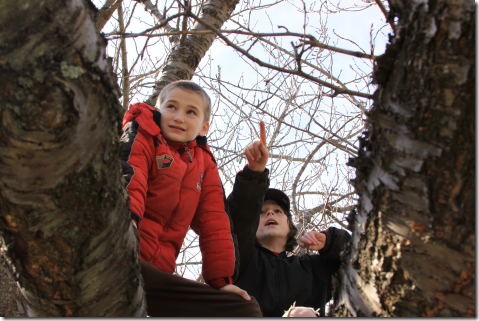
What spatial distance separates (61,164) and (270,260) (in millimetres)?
2232

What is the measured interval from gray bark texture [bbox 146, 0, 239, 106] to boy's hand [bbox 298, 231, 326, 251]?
5.11 ft

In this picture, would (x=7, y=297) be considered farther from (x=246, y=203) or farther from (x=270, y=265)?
(x=270, y=265)

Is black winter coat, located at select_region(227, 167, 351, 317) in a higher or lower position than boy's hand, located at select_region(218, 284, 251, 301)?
higher

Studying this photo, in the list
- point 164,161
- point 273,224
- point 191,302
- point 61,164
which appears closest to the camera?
point 61,164

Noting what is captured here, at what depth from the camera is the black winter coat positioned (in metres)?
2.31

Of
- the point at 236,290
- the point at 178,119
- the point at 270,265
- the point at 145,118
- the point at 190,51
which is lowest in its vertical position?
the point at 236,290

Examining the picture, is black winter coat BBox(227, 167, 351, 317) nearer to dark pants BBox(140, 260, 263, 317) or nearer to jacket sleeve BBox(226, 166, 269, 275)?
jacket sleeve BBox(226, 166, 269, 275)

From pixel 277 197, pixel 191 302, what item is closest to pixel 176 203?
pixel 191 302

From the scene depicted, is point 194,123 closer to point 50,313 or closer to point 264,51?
point 50,313

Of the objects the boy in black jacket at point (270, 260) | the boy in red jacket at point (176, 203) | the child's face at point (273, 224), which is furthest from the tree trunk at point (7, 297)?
the child's face at point (273, 224)

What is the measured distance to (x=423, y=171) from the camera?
77 cm

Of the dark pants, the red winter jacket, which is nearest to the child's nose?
the red winter jacket

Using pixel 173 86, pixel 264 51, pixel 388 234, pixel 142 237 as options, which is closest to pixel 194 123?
pixel 173 86

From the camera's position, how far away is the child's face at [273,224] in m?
3.02
